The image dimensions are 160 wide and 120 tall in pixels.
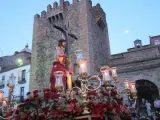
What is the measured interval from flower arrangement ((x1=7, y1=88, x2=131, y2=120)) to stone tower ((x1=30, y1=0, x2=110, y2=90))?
17114mm

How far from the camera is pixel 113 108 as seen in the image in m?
4.31

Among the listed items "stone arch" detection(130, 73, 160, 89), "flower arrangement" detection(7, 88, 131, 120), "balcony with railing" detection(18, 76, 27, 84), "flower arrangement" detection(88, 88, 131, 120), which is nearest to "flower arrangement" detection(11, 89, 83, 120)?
"flower arrangement" detection(7, 88, 131, 120)

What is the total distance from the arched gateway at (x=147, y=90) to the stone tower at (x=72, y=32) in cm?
555

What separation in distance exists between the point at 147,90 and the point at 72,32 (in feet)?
38.0

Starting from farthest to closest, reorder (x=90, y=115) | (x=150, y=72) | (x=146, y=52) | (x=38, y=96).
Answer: (x=146, y=52), (x=150, y=72), (x=38, y=96), (x=90, y=115)

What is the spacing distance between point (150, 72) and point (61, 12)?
15118 mm

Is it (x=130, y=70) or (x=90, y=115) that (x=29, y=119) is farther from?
(x=130, y=70)

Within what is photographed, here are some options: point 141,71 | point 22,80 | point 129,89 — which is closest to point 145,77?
point 141,71

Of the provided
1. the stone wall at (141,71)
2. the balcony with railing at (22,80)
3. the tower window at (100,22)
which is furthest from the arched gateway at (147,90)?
the balcony with railing at (22,80)

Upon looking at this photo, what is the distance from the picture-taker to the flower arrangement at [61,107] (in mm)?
4020

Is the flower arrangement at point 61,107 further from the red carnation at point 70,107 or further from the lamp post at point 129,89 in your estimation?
the lamp post at point 129,89

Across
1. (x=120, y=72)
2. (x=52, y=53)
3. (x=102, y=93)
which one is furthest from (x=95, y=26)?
(x=102, y=93)

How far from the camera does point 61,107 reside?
4.02 metres

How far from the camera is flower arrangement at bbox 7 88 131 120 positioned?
402 centimetres
